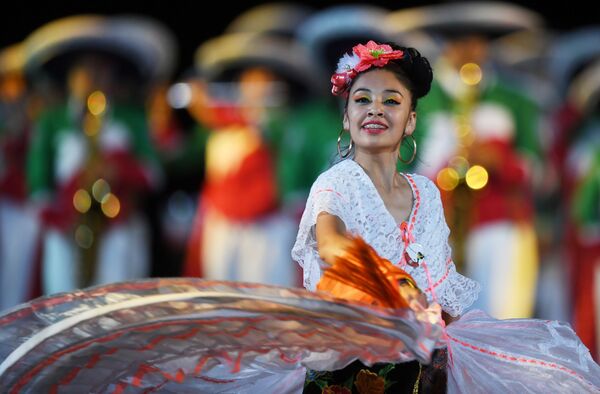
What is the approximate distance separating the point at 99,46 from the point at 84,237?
1474mm

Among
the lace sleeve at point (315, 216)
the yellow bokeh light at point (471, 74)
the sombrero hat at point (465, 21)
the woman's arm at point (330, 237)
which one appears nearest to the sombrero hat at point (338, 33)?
the sombrero hat at point (465, 21)

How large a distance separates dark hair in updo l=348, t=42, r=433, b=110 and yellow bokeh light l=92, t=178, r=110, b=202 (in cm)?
598

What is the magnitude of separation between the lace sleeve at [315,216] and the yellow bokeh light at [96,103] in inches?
247

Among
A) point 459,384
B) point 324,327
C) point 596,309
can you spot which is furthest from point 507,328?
point 596,309

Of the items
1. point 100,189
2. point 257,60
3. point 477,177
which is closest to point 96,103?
point 100,189

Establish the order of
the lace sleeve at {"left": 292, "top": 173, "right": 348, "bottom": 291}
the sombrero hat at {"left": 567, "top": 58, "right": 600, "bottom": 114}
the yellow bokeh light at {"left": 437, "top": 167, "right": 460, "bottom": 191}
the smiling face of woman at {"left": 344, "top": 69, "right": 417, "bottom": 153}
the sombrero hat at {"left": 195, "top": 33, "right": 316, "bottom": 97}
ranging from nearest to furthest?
the lace sleeve at {"left": 292, "top": 173, "right": 348, "bottom": 291} → the smiling face of woman at {"left": 344, "top": 69, "right": 417, "bottom": 153} → the yellow bokeh light at {"left": 437, "top": 167, "right": 460, "bottom": 191} → the sombrero hat at {"left": 567, "top": 58, "right": 600, "bottom": 114} → the sombrero hat at {"left": 195, "top": 33, "right": 316, "bottom": 97}

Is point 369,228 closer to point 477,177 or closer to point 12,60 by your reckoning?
point 477,177

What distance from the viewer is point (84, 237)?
10.2 m

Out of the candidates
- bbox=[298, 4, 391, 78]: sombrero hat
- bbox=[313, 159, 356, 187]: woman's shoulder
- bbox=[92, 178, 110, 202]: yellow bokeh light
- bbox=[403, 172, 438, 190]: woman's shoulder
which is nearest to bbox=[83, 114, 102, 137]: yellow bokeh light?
bbox=[92, 178, 110, 202]: yellow bokeh light

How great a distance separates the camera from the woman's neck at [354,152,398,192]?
4.34 m

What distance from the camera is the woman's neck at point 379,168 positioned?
4.34m

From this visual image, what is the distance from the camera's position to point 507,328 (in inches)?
174

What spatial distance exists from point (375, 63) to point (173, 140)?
26.4 ft

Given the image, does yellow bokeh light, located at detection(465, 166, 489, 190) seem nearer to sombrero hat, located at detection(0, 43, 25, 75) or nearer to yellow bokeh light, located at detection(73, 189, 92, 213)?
yellow bokeh light, located at detection(73, 189, 92, 213)
